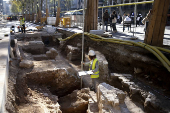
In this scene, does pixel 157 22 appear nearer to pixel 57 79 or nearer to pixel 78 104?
pixel 78 104

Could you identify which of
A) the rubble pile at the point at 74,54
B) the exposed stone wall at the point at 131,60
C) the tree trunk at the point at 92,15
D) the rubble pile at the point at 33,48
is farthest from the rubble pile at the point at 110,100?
the rubble pile at the point at 33,48

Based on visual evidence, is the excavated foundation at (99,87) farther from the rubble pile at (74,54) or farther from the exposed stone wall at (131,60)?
the rubble pile at (74,54)

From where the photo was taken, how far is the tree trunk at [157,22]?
21.9 ft

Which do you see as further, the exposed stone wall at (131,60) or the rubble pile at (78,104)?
the exposed stone wall at (131,60)

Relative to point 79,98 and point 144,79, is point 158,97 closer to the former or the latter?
point 144,79

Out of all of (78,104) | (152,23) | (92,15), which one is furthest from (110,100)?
(92,15)

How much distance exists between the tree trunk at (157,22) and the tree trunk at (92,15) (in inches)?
210

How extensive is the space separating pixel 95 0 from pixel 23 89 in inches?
324

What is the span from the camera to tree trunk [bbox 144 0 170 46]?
666 centimetres

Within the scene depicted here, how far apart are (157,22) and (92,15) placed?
19.0ft

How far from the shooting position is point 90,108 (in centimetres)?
495

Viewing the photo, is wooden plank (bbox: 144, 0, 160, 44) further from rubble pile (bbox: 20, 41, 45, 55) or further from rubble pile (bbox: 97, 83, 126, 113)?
rubble pile (bbox: 20, 41, 45, 55)

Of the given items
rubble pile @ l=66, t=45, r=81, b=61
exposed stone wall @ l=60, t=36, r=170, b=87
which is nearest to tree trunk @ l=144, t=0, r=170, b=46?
exposed stone wall @ l=60, t=36, r=170, b=87

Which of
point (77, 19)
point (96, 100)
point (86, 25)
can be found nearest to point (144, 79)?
point (96, 100)
